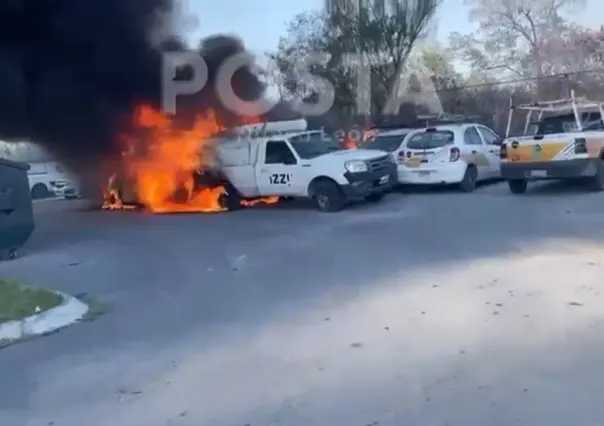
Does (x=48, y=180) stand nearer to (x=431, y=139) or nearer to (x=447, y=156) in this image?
(x=431, y=139)

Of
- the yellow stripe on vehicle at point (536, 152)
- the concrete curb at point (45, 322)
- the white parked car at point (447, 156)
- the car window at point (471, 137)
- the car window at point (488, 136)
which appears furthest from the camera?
the car window at point (488, 136)

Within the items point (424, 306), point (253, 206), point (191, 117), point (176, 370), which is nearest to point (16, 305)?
point (176, 370)

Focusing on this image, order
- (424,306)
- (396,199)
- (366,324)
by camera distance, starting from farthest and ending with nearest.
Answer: (396,199) < (424,306) < (366,324)

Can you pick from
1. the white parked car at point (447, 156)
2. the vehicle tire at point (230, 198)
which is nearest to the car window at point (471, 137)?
the white parked car at point (447, 156)

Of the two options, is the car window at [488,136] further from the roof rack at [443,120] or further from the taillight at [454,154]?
the taillight at [454,154]

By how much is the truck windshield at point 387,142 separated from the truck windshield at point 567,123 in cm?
323

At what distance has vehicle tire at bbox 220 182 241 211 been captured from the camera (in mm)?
15570

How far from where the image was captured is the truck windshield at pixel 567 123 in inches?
560

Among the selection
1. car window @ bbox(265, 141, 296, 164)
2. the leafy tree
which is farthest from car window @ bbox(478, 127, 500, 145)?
the leafy tree

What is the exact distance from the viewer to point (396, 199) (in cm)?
1549

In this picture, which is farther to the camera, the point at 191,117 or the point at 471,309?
the point at 191,117

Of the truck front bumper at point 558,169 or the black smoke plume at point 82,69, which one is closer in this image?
the truck front bumper at point 558,169

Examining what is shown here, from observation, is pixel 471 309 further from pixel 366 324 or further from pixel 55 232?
pixel 55 232

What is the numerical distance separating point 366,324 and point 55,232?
904 cm
